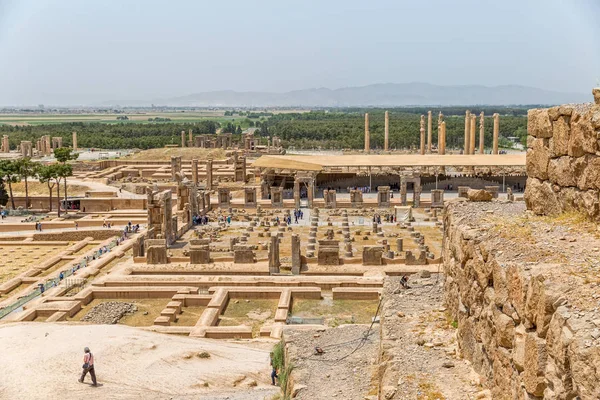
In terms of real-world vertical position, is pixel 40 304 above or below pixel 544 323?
below

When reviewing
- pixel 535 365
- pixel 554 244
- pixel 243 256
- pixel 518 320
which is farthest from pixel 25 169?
pixel 535 365

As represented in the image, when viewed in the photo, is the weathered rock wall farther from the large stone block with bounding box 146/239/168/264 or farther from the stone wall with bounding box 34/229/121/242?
the stone wall with bounding box 34/229/121/242

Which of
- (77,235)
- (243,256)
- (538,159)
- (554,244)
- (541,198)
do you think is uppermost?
(538,159)

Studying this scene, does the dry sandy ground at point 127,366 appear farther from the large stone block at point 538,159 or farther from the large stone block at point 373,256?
Answer: the large stone block at point 373,256

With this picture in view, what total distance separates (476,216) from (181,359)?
897 centimetres

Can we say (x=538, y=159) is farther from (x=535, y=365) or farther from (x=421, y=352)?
(x=535, y=365)

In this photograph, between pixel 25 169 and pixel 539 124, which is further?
pixel 25 169

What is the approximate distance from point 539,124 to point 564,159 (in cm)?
81

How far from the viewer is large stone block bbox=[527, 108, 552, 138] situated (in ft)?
25.7

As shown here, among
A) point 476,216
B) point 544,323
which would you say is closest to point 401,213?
point 476,216

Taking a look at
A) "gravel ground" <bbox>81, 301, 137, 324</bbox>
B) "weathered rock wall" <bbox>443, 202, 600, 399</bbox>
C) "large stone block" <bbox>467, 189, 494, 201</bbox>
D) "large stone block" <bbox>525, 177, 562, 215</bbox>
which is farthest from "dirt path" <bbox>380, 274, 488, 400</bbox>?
"gravel ground" <bbox>81, 301, 137, 324</bbox>

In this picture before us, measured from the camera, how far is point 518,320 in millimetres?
5812

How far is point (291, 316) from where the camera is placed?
1928 centimetres

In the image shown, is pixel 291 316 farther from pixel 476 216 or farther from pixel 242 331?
pixel 476 216
